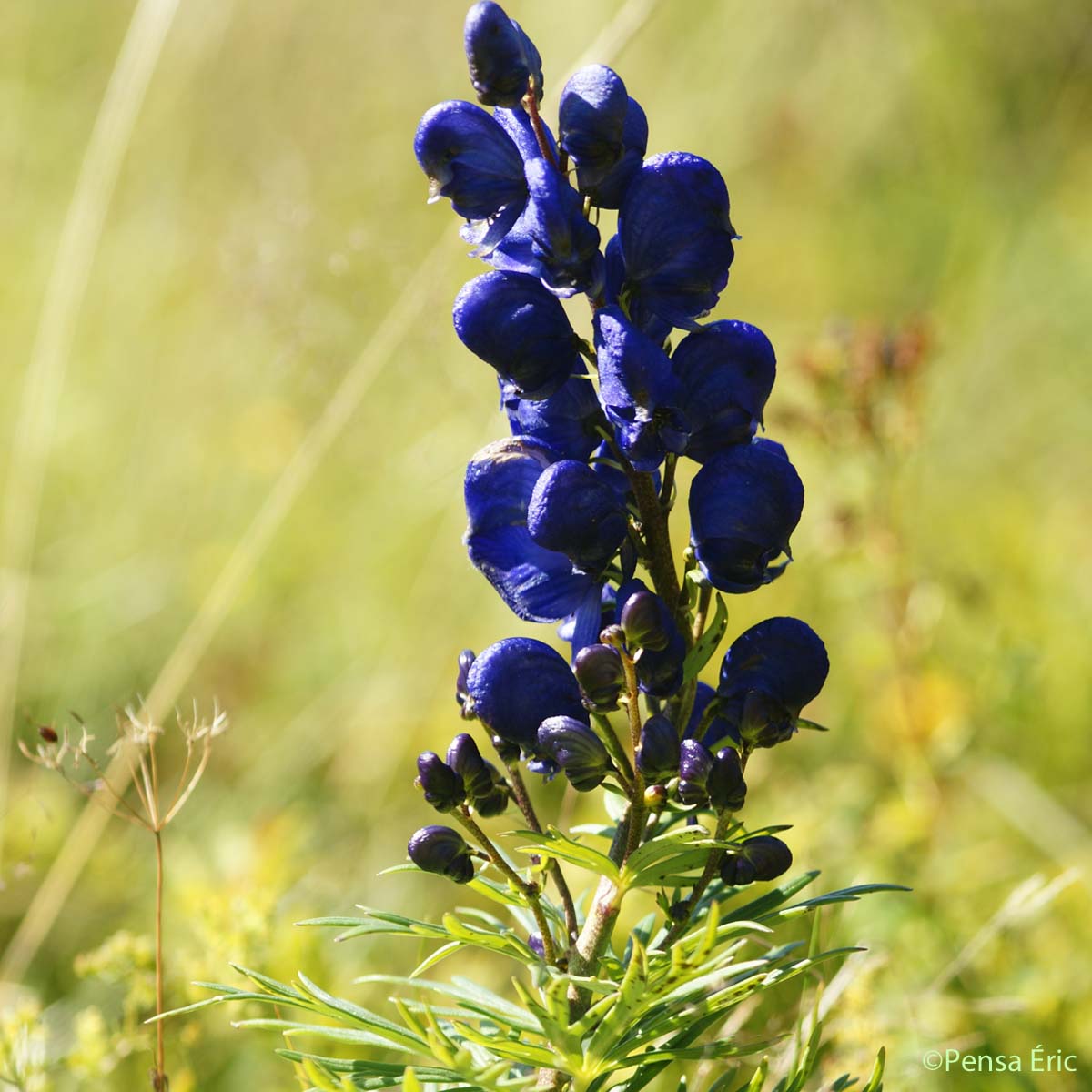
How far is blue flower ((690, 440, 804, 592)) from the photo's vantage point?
149cm

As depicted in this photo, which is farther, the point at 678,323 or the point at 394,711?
the point at 394,711

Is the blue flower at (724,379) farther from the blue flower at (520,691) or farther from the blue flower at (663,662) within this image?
the blue flower at (520,691)

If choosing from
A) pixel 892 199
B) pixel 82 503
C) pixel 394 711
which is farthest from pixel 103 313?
pixel 892 199

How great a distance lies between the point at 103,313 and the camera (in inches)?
278

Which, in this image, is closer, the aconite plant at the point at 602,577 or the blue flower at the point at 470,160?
the aconite plant at the point at 602,577

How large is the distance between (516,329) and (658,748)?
1.85 ft

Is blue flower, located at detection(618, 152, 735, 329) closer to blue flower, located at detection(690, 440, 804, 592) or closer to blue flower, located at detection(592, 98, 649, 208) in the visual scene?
blue flower, located at detection(592, 98, 649, 208)

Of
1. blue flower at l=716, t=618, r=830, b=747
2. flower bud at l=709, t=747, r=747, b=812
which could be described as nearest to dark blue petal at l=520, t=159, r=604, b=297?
blue flower at l=716, t=618, r=830, b=747

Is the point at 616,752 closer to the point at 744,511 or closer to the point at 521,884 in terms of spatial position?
the point at 521,884

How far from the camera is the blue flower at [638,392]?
1.44 m

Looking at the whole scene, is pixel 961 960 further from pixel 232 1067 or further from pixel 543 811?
pixel 543 811

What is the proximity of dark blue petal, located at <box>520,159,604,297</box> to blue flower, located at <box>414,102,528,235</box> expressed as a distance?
59mm

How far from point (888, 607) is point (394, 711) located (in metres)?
1.93

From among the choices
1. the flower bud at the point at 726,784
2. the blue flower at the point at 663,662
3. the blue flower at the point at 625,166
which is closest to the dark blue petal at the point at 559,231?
the blue flower at the point at 625,166
